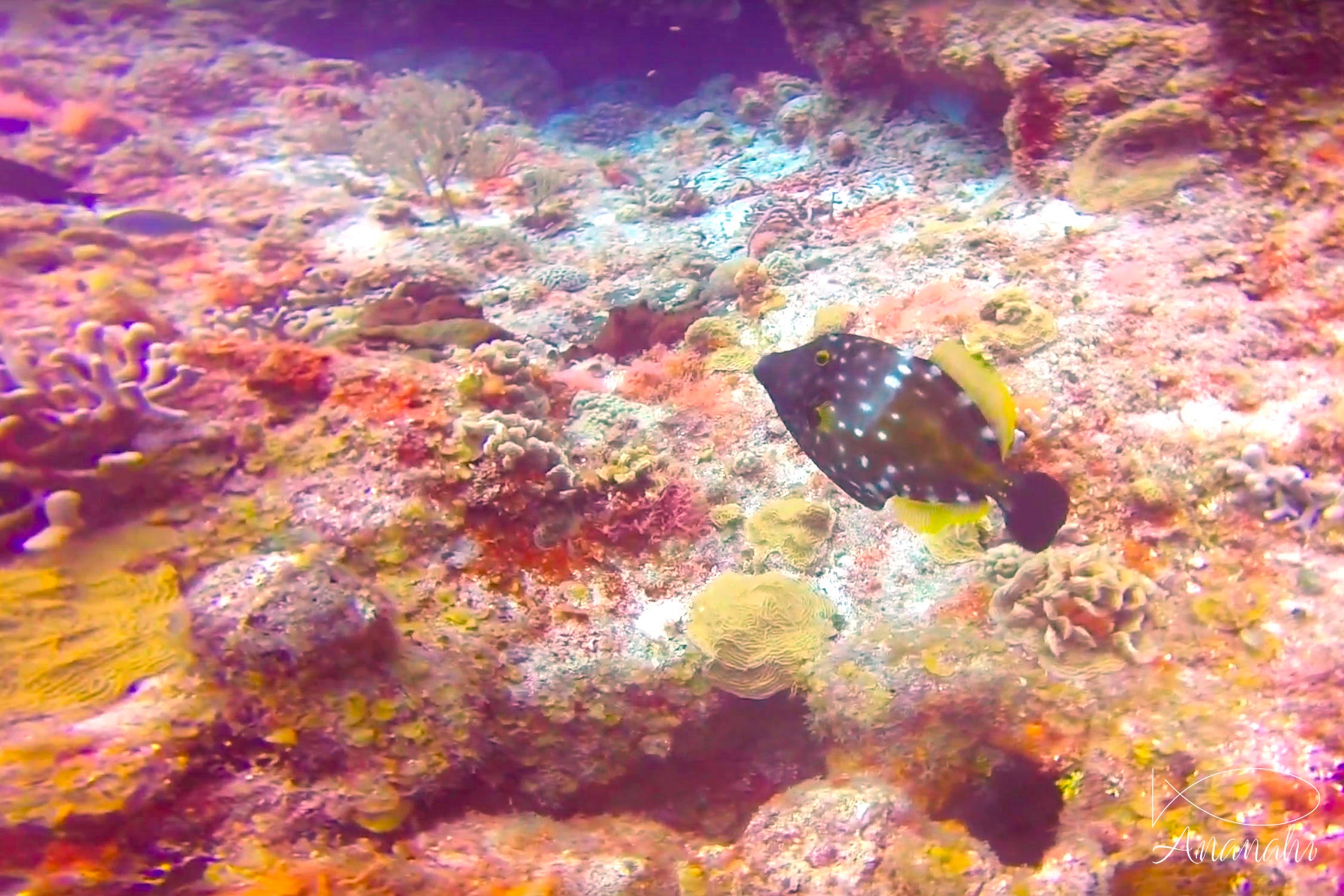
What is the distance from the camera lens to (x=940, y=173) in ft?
21.9

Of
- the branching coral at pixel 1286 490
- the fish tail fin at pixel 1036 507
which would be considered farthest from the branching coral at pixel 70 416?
the branching coral at pixel 1286 490

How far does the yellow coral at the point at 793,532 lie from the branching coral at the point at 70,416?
2.92m

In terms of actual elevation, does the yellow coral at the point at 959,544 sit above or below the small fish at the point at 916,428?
below

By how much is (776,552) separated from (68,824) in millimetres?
2863

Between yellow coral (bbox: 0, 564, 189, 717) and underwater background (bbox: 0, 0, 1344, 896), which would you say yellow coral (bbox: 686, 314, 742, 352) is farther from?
yellow coral (bbox: 0, 564, 189, 717)

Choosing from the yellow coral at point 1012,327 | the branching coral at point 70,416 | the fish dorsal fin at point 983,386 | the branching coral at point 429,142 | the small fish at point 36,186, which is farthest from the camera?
the branching coral at point 429,142

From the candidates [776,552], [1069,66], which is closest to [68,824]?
[776,552]

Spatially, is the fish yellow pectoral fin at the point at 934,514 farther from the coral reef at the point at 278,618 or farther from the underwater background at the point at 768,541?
the coral reef at the point at 278,618

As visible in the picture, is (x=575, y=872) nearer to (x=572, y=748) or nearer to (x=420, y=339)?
(x=572, y=748)

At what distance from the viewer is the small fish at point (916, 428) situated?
7.52 ft

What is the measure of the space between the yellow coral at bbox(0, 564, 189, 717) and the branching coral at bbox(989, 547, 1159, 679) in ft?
10.8

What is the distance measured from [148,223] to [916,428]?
803 centimetres

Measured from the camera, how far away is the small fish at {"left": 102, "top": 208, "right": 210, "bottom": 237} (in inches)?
286

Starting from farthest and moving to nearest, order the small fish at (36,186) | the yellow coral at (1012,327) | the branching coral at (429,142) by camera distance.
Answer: the branching coral at (429,142) → the small fish at (36,186) → the yellow coral at (1012,327)
